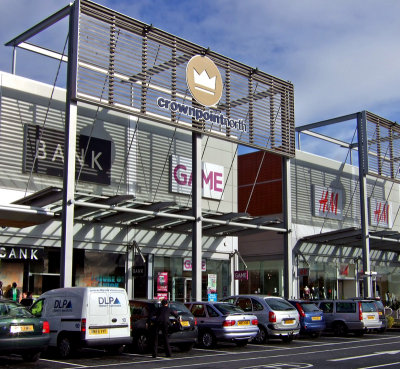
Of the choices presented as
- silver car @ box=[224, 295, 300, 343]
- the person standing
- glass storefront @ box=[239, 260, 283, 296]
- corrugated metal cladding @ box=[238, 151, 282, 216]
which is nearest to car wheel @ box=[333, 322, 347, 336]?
silver car @ box=[224, 295, 300, 343]

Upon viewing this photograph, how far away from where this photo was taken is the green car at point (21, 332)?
12.6m

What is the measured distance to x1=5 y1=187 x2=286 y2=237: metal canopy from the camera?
19.0m

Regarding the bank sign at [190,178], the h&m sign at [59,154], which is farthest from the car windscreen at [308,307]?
Answer: the h&m sign at [59,154]

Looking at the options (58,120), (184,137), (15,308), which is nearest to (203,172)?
(184,137)

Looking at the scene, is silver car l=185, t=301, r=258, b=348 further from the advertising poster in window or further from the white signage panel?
the white signage panel

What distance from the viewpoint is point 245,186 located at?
37.3 metres

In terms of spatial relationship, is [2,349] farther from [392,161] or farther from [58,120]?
[392,161]

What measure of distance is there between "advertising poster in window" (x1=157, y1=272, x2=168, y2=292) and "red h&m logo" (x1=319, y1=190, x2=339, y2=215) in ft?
42.7

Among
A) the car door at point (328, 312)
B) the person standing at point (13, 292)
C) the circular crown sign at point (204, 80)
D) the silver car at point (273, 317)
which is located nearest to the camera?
the silver car at point (273, 317)

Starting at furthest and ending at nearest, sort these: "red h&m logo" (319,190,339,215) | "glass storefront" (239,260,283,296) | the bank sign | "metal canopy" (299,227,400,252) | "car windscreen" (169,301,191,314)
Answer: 1. "red h&m logo" (319,190,339,215)
2. "glass storefront" (239,260,283,296)
3. "metal canopy" (299,227,400,252)
4. the bank sign
5. "car windscreen" (169,301,191,314)

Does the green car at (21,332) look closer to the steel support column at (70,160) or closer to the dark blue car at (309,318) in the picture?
the steel support column at (70,160)

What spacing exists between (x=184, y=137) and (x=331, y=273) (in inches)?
575

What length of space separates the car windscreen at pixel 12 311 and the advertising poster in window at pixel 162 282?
12622mm

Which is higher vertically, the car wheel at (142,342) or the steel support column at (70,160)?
the steel support column at (70,160)
